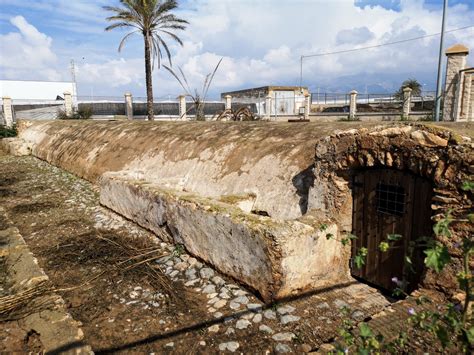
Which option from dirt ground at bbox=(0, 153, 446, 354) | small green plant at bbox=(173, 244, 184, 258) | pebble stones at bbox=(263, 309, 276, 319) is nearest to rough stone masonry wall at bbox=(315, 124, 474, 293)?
dirt ground at bbox=(0, 153, 446, 354)

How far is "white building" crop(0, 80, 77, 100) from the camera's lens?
49594mm

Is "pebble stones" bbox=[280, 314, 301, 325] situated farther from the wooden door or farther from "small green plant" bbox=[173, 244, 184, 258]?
"small green plant" bbox=[173, 244, 184, 258]

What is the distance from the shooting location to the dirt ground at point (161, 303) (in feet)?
11.5

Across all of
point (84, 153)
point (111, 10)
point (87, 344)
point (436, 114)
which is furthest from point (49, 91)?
point (87, 344)

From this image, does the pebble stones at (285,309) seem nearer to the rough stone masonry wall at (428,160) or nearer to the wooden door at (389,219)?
the wooden door at (389,219)

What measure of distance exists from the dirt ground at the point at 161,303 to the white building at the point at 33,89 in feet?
172

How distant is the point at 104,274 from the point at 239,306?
218cm

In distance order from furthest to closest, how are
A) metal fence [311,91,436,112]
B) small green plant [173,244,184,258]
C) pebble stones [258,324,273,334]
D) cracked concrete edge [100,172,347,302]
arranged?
metal fence [311,91,436,112], small green plant [173,244,184,258], cracked concrete edge [100,172,347,302], pebble stones [258,324,273,334]

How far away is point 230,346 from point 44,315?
2182 mm

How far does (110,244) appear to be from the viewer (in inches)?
237

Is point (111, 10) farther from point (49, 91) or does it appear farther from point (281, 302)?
point (49, 91)

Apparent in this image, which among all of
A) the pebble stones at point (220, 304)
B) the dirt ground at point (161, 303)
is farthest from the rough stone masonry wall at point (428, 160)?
the pebble stones at point (220, 304)

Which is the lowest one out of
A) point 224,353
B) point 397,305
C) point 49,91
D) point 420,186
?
point 224,353

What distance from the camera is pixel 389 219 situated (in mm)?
4195
